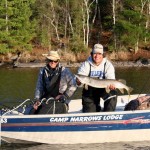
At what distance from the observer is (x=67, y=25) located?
4538 centimetres

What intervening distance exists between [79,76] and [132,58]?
105 ft

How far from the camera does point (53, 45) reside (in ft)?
145

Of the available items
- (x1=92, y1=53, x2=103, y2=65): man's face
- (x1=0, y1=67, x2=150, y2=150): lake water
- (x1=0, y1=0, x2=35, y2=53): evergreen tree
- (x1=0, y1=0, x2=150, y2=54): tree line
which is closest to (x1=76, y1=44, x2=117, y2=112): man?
(x1=92, y1=53, x2=103, y2=65): man's face

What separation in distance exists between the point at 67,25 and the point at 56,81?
35.6m

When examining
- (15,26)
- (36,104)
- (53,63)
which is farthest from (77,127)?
(15,26)

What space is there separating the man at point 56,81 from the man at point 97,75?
0.36 m

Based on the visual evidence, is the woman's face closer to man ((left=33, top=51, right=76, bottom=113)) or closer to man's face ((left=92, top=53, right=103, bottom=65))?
man ((left=33, top=51, right=76, bottom=113))

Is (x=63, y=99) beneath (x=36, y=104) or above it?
above

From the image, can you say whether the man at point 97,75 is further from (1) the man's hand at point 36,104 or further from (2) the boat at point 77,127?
(1) the man's hand at point 36,104

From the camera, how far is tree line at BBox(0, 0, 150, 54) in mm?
41625

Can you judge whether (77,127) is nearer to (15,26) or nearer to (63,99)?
(63,99)

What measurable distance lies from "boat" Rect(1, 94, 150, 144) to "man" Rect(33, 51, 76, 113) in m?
0.49

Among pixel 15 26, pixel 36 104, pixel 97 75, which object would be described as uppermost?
pixel 15 26

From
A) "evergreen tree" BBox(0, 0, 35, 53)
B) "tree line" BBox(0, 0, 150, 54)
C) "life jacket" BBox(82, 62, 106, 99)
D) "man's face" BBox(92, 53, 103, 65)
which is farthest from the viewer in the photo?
"tree line" BBox(0, 0, 150, 54)
